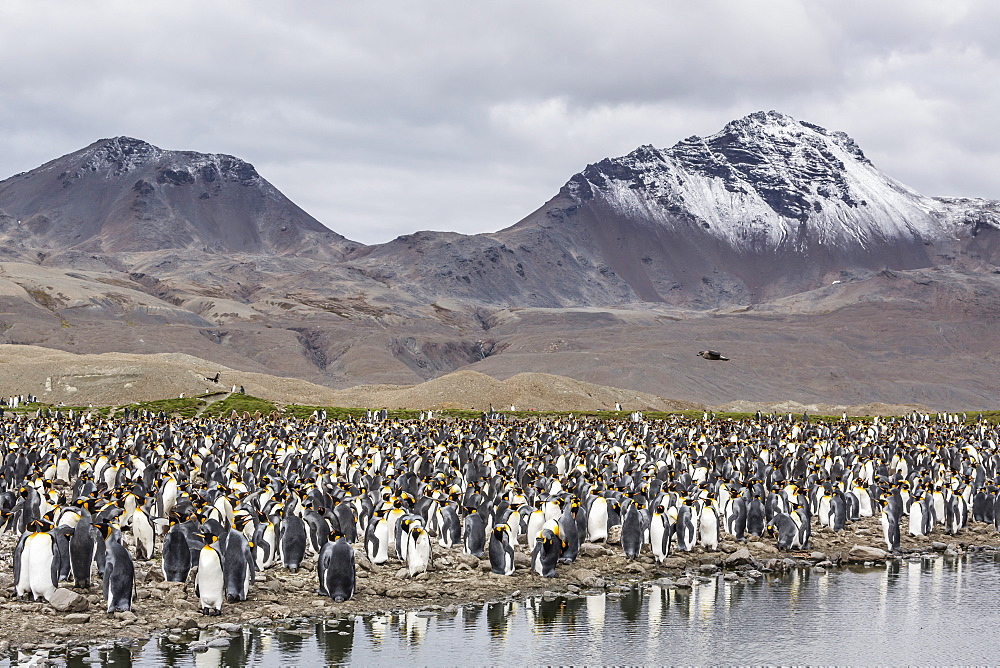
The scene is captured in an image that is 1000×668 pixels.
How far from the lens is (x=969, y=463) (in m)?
28.6

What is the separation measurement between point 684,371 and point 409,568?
298ft

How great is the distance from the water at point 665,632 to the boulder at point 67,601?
1.12 metres

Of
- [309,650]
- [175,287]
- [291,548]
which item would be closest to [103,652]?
[309,650]

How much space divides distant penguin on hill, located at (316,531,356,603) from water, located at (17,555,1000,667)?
549 mm

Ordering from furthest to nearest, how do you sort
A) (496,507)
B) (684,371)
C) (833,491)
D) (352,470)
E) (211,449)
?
(684,371) < (211,449) < (352,470) < (833,491) < (496,507)

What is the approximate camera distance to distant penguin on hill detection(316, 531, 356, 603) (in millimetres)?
14805

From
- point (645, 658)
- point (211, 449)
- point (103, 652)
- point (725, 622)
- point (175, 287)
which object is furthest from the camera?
point (175, 287)

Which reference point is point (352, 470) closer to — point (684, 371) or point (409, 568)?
point (409, 568)

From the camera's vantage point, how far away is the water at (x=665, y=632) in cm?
1362

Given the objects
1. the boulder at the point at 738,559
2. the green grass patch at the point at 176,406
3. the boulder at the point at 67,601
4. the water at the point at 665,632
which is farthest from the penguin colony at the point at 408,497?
the green grass patch at the point at 176,406

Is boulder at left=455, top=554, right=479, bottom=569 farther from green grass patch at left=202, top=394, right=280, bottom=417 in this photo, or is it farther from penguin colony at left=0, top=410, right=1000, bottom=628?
green grass patch at left=202, top=394, right=280, bottom=417

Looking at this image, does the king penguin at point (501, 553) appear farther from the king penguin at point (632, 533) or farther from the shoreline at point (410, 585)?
the king penguin at point (632, 533)

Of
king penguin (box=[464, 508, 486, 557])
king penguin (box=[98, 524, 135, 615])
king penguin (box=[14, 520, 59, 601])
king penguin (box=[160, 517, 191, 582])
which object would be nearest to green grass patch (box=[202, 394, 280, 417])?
king penguin (box=[464, 508, 486, 557])

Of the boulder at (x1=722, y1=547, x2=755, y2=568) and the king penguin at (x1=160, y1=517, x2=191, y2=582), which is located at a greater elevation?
the king penguin at (x1=160, y1=517, x2=191, y2=582)
